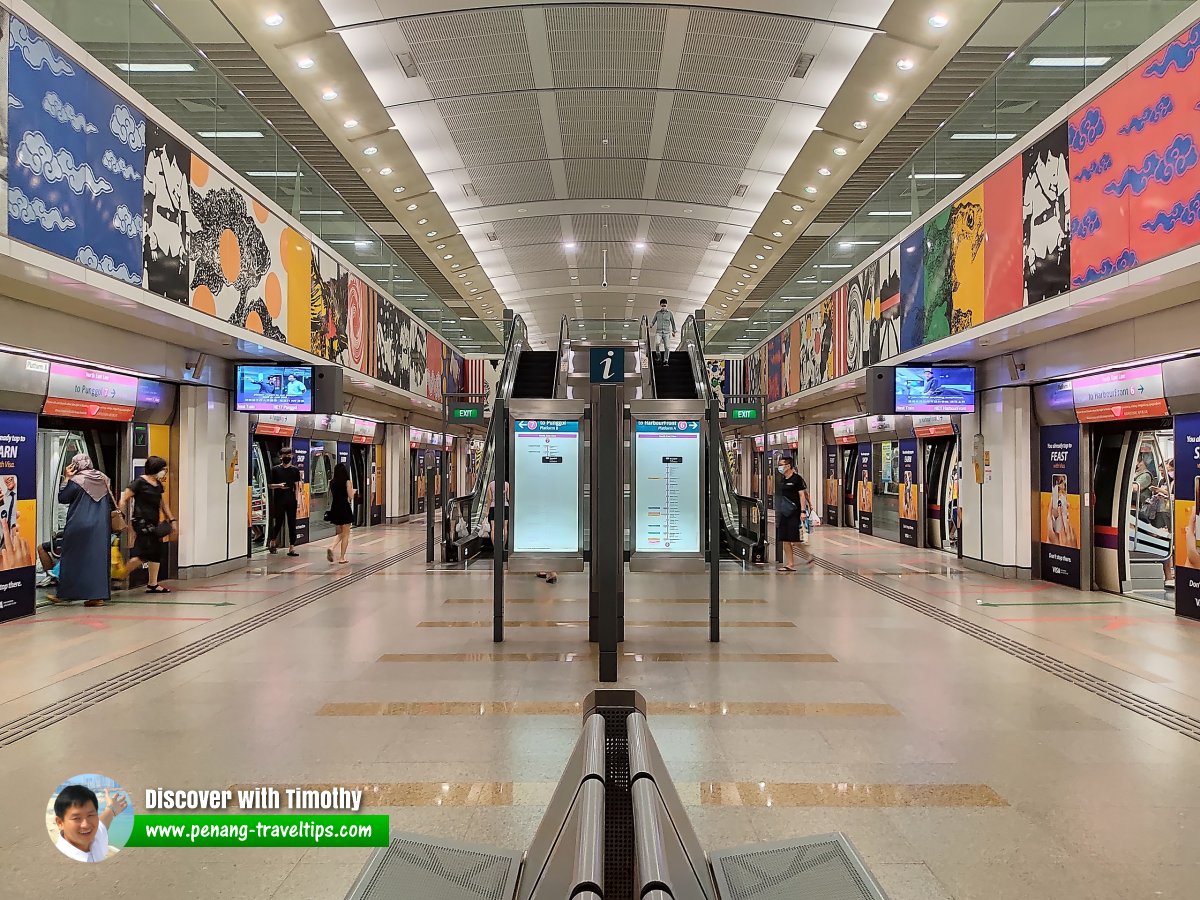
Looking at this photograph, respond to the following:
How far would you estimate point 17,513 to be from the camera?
291 inches

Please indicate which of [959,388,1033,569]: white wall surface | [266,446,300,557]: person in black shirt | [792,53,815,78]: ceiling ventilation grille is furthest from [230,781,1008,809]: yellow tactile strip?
[266,446,300,557]: person in black shirt

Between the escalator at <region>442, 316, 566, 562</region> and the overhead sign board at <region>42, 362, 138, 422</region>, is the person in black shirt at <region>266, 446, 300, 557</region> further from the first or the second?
the overhead sign board at <region>42, 362, 138, 422</region>

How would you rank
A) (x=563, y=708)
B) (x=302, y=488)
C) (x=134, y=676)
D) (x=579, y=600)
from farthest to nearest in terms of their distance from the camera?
(x=302, y=488)
(x=579, y=600)
(x=134, y=676)
(x=563, y=708)

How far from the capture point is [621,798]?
1.69 metres

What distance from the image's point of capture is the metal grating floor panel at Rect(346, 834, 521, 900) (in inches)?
66.8

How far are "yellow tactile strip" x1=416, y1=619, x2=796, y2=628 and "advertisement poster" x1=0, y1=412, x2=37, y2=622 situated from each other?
13.3 feet

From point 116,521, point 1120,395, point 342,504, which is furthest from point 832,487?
point 116,521

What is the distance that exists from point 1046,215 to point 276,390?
9977 mm

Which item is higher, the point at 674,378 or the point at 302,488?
the point at 674,378

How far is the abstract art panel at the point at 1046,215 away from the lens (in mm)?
7828

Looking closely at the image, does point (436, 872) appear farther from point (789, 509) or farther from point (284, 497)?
point (284, 497)

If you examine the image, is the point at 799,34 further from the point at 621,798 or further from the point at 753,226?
the point at 621,798

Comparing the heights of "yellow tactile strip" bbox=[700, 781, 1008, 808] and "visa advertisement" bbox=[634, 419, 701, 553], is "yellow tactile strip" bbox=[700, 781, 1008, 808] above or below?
below

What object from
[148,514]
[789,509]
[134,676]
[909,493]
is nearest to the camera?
[134,676]
